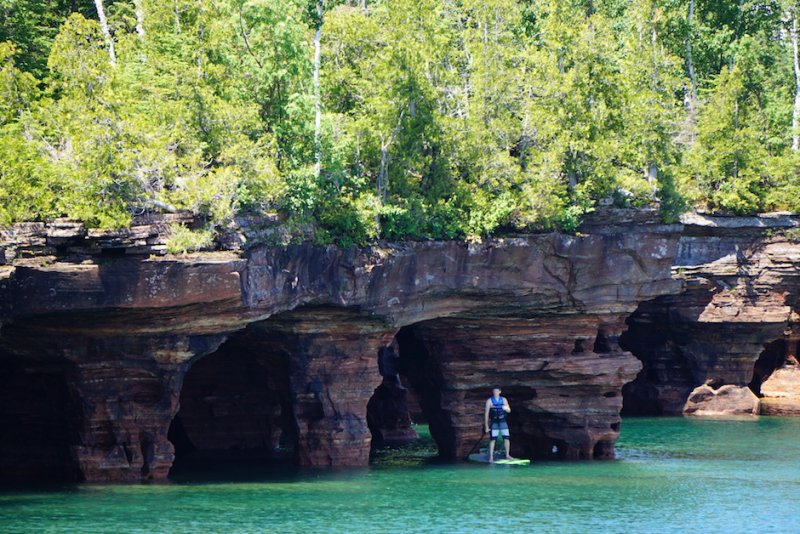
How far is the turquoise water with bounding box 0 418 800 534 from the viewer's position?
30.5 m

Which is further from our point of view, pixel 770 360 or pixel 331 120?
pixel 770 360

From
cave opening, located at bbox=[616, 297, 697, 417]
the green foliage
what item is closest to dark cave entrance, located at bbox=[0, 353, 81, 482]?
the green foliage

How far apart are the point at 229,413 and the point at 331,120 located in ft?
43.4

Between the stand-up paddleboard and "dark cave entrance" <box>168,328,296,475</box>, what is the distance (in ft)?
19.8

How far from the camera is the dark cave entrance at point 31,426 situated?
3854 cm

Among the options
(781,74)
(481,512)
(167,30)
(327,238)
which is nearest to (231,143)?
(327,238)

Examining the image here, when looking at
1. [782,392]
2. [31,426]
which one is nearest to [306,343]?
[31,426]

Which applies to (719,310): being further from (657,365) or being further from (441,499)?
(441,499)

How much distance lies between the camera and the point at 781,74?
74.4 meters

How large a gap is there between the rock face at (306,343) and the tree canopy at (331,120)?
3.89ft

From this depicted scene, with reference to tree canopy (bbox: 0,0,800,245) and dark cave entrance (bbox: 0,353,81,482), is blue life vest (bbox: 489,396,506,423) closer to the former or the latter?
tree canopy (bbox: 0,0,800,245)

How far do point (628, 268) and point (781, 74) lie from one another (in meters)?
36.1

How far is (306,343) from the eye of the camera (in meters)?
38.9

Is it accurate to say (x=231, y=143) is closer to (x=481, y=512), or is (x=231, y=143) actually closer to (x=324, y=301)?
(x=324, y=301)
